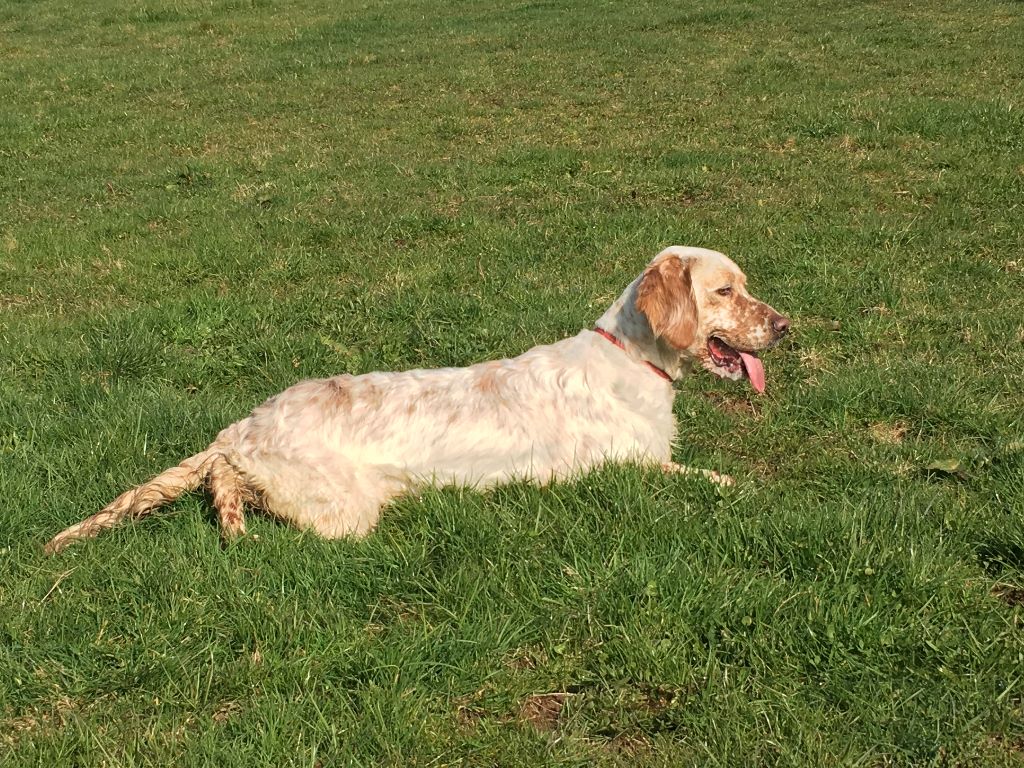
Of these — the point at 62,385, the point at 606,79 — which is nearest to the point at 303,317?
the point at 62,385

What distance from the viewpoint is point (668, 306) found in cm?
456

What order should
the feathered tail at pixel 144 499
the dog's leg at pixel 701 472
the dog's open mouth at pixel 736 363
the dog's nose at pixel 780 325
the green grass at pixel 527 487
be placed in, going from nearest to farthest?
1. the green grass at pixel 527 487
2. the feathered tail at pixel 144 499
3. the dog's leg at pixel 701 472
4. the dog's nose at pixel 780 325
5. the dog's open mouth at pixel 736 363

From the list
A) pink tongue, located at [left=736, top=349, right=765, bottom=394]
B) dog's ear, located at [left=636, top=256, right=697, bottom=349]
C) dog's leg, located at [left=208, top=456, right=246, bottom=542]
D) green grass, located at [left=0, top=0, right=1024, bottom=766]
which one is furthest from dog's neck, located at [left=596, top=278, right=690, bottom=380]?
dog's leg, located at [left=208, top=456, right=246, bottom=542]

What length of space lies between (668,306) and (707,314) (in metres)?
0.30

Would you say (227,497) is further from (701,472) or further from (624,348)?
(701,472)

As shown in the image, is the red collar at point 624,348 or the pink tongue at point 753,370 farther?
the pink tongue at point 753,370

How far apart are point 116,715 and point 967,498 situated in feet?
12.5

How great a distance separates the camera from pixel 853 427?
5.26 metres

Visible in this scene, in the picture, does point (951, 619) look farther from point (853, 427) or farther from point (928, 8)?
point (928, 8)

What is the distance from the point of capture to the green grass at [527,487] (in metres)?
3.16

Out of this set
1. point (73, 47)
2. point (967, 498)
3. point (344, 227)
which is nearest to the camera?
point (967, 498)

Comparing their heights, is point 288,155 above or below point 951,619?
above

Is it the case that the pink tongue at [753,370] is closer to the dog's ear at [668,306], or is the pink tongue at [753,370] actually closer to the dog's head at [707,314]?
the dog's head at [707,314]

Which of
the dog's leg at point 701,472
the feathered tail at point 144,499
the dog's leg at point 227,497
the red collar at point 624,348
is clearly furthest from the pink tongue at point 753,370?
the feathered tail at point 144,499
